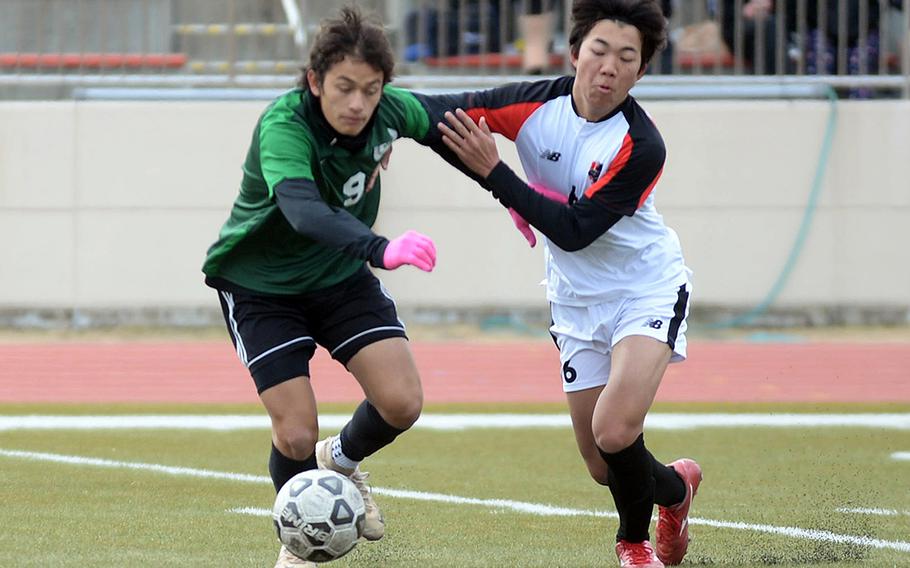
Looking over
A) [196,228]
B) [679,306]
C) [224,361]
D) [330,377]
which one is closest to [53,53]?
[196,228]

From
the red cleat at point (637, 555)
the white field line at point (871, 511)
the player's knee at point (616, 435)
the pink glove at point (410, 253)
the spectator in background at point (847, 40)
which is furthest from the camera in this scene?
the spectator in background at point (847, 40)

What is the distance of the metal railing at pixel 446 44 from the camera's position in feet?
41.5

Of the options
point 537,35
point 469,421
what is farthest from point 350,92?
point 537,35

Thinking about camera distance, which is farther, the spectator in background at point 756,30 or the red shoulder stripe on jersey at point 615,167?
the spectator in background at point 756,30

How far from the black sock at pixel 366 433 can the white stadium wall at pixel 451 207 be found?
6889mm

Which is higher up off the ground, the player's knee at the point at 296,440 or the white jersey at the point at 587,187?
the white jersey at the point at 587,187

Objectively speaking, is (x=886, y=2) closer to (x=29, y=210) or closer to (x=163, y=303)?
(x=163, y=303)

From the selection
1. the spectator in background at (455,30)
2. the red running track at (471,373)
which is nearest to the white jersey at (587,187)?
the red running track at (471,373)

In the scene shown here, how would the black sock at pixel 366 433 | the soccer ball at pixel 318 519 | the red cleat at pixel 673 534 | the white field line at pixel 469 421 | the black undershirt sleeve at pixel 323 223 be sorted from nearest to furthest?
the black undershirt sleeve at pixel 323 223, the soccer ball at pixel 318 519, the red cleat at pixel 673 534, the black sock at pixel 366 433, the white field line at pixel 469 421

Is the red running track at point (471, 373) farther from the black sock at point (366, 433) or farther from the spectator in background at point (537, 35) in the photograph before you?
the black sock at point (366, 433)

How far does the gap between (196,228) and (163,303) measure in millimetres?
689

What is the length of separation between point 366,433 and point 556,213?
117 centimetres

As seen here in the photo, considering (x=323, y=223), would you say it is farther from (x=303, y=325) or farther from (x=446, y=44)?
(x=446, y=44)

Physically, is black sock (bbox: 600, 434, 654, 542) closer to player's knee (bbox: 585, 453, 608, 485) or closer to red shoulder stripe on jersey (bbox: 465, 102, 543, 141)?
player's knee (bbox: 585, 453, 608, 485)
